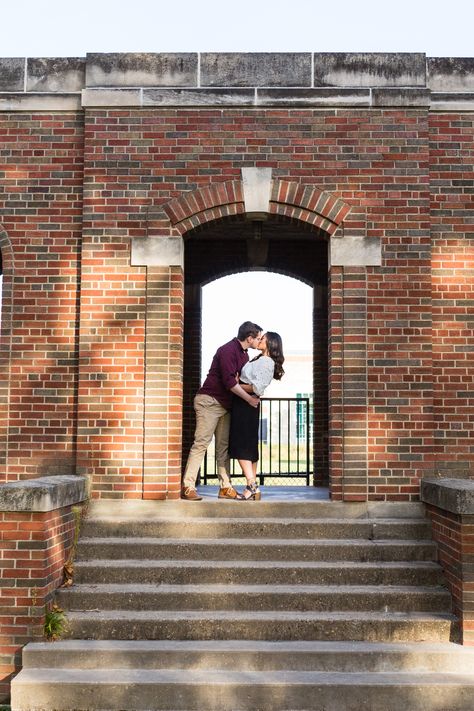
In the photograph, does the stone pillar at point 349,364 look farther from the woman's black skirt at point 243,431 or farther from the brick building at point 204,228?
the woman's black skirt at point 243,431

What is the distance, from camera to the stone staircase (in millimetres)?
4773

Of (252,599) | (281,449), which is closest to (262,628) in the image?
(252,599)

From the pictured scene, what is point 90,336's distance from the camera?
22.3ft

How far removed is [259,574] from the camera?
228 inches

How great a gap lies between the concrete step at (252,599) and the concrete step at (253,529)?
2.30 ft

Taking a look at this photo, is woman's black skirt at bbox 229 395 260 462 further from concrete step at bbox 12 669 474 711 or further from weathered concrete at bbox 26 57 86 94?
weathered concrete at bbox 26 57 86 94

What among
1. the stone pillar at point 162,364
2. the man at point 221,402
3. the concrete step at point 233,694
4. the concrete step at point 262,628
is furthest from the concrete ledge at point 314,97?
the concrete step at point 233,694

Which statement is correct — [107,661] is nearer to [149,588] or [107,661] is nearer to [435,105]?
[149,588]

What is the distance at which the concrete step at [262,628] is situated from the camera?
17.4 feet

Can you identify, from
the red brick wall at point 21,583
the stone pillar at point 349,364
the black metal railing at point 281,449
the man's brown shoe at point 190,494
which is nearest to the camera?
the red brick wall at point 21,583

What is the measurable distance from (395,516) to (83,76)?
521cm

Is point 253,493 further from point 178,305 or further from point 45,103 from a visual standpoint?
point 45,103

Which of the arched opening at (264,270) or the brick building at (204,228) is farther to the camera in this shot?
the arched opening at (264,270)

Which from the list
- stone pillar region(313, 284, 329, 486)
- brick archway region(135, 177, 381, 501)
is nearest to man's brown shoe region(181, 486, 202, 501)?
brick archway region(135, 177, 381, 501)
